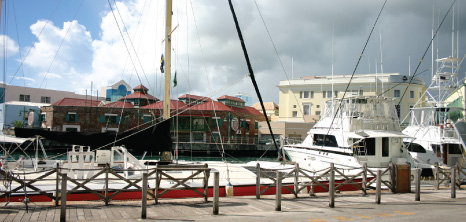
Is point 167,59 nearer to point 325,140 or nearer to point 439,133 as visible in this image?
point 325,140

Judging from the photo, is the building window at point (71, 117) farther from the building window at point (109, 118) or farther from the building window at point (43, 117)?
the building window at point (43, 117)

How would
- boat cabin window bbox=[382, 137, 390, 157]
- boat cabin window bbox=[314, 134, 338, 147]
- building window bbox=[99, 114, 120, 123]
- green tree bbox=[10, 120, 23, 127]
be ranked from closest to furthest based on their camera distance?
boat cabin window bbox=[382, 137, 390, 157] < boat cabin window bbox=[314, 134, 338, 147] < building window bbox=[99, 114, 120, 123] < green tree bbox=[10, 120, 23, 127]

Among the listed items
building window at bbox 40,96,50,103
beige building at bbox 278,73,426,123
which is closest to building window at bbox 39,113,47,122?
building window at bbox 40,96,50,103

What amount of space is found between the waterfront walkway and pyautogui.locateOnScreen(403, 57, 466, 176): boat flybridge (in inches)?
392

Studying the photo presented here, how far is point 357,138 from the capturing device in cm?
2177

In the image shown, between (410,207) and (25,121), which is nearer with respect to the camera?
(410,207)

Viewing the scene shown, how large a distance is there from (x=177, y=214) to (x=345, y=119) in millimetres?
16215

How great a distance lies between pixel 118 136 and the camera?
14703mm

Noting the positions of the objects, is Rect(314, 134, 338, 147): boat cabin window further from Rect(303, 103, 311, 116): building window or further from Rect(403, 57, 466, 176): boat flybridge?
Rect(303, 103, 311, 116): building window

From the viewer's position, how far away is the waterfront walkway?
9.44 meters

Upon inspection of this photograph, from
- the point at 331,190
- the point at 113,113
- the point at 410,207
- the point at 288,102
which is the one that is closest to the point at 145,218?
the point at 331,190

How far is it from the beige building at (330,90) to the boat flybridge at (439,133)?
3441cm

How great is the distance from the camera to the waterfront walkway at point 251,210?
31.0 ft

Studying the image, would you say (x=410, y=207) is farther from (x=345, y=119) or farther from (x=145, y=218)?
(x=345, y=119)
